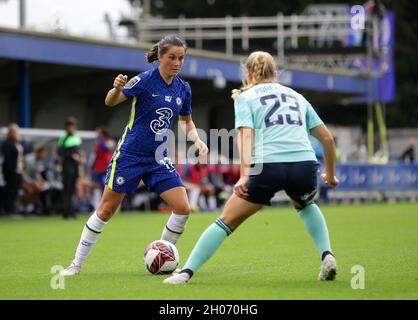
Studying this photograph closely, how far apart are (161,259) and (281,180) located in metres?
1.90

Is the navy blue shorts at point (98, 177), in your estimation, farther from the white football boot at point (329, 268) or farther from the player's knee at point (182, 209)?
the white football boot at point (329, 268)

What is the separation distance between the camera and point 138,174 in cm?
880

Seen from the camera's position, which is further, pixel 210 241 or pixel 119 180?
pixel 119 180

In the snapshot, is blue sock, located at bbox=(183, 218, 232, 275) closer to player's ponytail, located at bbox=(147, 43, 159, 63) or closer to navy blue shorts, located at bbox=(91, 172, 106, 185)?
player's ponytail, located at bbox=(147, 43, 159, 63)

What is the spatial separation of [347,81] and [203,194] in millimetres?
11923

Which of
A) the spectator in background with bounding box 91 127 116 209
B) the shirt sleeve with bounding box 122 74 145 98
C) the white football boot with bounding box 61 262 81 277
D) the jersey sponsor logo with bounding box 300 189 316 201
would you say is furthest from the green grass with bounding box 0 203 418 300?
the spectator in background with bounding box 91 127 116 209

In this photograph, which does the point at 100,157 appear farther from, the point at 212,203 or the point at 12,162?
the point at 212,203

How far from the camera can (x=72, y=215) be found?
2083cm

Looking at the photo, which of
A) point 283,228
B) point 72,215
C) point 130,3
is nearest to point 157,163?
point 283,228

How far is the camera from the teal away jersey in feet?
24.7

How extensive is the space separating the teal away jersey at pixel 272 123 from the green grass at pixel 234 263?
1114 millimetres

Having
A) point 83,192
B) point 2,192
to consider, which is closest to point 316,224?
point 2,192
